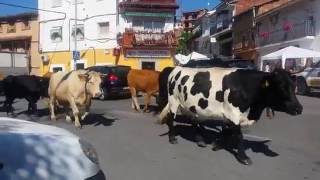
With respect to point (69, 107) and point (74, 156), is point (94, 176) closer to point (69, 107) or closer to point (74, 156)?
point (74, 156)

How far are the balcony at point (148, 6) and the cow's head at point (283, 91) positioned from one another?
123 feet

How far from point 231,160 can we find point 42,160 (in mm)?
6179

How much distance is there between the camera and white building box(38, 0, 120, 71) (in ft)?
158

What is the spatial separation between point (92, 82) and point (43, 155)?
10284 mm

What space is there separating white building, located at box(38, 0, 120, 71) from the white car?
42918 mm

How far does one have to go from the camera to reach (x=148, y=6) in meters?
47.9

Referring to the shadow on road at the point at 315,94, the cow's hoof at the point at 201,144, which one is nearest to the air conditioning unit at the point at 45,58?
Result: the shadow on road at the point at 315,94

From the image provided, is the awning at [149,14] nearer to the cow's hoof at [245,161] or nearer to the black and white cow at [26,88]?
the black and white cow at [26,88]

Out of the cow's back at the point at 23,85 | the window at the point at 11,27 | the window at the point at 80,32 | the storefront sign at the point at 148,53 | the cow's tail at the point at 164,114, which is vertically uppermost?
the window at the point at 11,27

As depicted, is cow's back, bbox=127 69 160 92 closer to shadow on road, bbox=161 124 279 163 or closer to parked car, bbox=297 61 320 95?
shadow on road, bbox=161 124 279 163

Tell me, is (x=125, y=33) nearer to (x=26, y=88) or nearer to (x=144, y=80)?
(x=144, y=80)

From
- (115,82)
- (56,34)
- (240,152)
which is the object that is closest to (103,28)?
(56,34)

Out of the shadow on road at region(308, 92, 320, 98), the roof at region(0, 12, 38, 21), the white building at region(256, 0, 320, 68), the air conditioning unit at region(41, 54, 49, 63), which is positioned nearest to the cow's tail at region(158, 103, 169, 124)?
the shadow on road at region(308, 92, 320, 98)

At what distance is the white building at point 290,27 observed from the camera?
1671 inches
